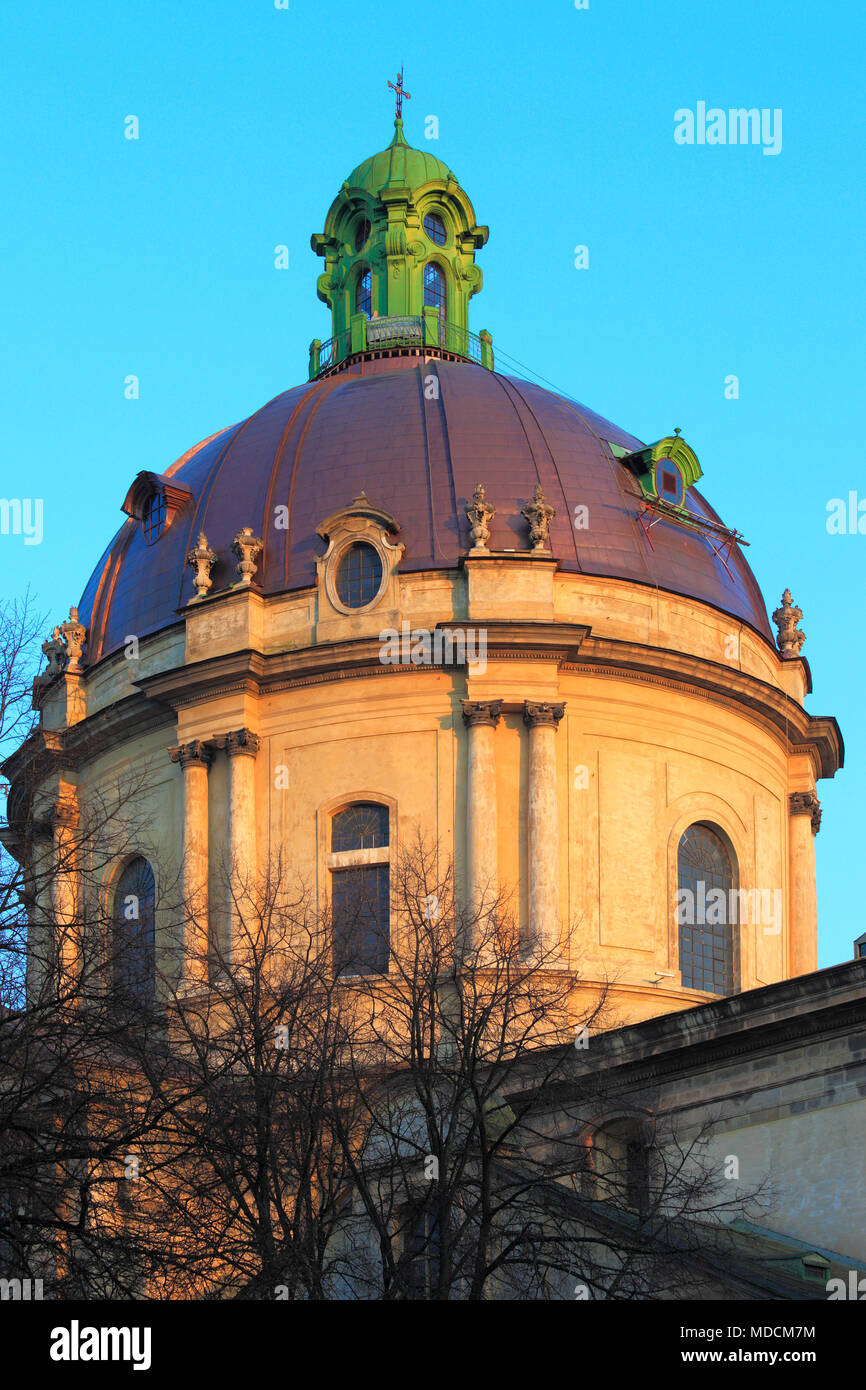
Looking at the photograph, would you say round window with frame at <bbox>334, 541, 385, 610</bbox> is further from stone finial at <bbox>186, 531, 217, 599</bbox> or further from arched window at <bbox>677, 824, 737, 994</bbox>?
arched window at <bbox>677, 824, 737, 994</bbox>

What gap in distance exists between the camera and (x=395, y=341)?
179 feet

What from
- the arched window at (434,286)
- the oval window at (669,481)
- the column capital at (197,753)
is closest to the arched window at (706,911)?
the oval window at (669,481)

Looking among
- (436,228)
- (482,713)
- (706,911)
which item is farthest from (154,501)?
(706,911)

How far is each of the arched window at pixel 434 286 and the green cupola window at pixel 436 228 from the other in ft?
2.42

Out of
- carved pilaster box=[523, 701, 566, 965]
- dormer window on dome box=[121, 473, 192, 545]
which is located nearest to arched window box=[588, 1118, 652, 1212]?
carved pilaster box=[523, 701, 566, 965]

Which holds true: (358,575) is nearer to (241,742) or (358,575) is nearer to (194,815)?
(241,742)

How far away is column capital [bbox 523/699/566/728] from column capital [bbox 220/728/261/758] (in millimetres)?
5451

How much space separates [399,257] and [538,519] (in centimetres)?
1338

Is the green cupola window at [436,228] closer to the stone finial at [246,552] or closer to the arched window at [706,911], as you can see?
the stone finial at [246,552]

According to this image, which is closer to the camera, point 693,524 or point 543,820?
point 543,820

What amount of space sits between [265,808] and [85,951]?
830 inches

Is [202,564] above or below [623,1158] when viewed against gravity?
above

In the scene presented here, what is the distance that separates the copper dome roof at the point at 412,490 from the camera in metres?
46.3

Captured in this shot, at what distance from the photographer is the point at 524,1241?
2573cm
